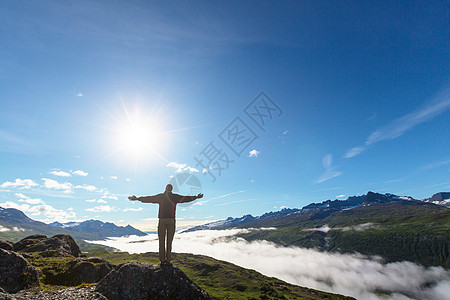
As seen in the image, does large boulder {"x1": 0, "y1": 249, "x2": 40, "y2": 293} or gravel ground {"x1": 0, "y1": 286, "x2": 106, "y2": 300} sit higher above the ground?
large boulder {"x1": 0, "y1": 249, "x2": 40, "y2": 293}

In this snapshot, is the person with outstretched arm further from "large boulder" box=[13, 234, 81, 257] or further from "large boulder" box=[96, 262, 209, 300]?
"large boulder" box=[13, 234, 81, 257]

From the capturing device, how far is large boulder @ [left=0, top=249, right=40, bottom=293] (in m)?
17.7

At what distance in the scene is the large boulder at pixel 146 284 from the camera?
48.8 ft

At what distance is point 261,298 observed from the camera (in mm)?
170500

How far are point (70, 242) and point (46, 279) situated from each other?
48.0m

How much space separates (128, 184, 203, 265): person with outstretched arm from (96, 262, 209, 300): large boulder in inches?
42.8

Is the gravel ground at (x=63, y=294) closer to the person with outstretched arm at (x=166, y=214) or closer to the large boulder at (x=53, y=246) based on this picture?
Result: the person with outstretched arm at (x=166, y=214)

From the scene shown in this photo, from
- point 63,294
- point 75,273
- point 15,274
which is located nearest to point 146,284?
point 63,294

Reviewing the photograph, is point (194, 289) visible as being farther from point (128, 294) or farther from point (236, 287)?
point (236, 287)

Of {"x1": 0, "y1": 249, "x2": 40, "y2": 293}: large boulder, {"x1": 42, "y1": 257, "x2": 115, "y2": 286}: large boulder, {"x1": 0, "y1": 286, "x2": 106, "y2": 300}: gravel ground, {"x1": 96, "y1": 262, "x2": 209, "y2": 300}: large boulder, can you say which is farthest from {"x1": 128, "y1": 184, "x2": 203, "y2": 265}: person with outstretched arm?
{"x1": 42, "y1": 257, "x2": 115, "y2": 286}: large boulder

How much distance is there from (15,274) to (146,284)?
12449mm

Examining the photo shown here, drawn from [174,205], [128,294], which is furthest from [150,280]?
[174,205]

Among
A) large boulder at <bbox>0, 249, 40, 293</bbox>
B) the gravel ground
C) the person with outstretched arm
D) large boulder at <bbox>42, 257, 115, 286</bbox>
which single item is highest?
the person with outstretched arm

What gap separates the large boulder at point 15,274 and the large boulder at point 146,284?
7.68m
